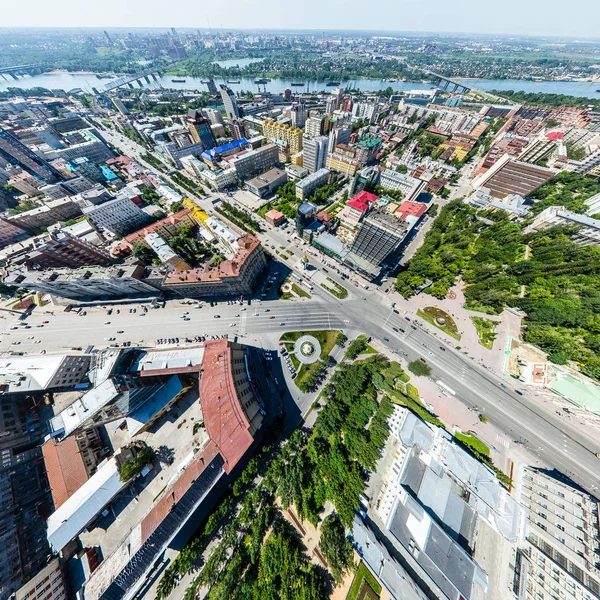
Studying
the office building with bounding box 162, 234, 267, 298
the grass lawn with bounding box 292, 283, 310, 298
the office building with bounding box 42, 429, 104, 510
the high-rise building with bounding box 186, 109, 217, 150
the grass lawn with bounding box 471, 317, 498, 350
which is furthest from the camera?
the high-rise building with bounding box 186, 109, 217, 150

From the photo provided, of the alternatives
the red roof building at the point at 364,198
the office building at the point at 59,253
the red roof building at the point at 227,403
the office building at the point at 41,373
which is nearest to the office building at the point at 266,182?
the red roof building at the point at 364,198

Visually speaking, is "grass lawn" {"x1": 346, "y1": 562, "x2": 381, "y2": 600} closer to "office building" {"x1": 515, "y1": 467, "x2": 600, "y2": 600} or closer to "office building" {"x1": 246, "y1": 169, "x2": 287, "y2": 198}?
"office building" {"x1": 515, "y1": 467, "x2": 600, "y2": 600}

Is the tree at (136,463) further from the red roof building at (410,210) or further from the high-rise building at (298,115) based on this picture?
the high-rise building at (298,115)

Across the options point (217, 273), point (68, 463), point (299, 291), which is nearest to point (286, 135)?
point (299, 291)

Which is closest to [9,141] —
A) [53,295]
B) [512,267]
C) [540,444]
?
[53,295]

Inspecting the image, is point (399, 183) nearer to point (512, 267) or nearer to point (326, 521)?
point (512, 267)

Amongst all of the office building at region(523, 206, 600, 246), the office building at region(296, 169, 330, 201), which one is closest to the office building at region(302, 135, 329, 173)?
the office building at region(296, 169, 330, 201)

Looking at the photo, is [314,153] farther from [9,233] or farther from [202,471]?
[9,233]
